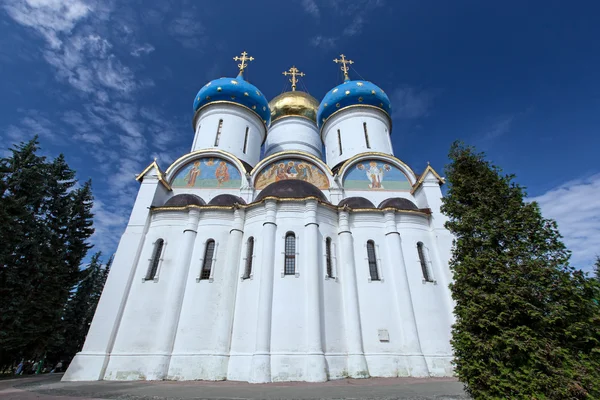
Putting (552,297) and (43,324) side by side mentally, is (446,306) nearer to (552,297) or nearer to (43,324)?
(552,297)

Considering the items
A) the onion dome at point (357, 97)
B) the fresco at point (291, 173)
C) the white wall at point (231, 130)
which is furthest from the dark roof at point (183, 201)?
the onion dome at point (357, 97)

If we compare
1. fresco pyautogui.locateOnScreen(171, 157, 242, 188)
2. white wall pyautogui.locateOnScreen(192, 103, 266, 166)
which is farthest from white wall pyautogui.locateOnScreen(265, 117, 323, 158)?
fresco pyautogui.locateOnScreen(171, 157, 242, 188)

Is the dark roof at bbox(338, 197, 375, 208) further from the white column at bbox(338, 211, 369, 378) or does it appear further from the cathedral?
the white column at bbox(338, 211, 369, 378)

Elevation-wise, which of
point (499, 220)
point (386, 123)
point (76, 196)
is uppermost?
point (386, 123)

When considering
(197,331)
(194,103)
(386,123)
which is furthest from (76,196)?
(386,123)

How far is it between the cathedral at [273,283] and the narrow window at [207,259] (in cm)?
5

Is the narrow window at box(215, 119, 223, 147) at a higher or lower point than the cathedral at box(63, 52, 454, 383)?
higher

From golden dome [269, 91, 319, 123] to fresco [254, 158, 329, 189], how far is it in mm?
8591

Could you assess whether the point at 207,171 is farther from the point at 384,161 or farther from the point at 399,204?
the point at 399,204

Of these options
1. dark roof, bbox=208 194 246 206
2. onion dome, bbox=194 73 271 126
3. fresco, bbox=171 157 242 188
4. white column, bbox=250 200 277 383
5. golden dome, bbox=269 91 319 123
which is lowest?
white column, bbox=250 200 277 383

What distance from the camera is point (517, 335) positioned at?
15.0 ft

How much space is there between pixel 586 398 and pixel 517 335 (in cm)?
94

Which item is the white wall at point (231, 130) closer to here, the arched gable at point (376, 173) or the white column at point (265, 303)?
the arched gable at point (376, 173)

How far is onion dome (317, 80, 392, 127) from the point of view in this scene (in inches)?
653
